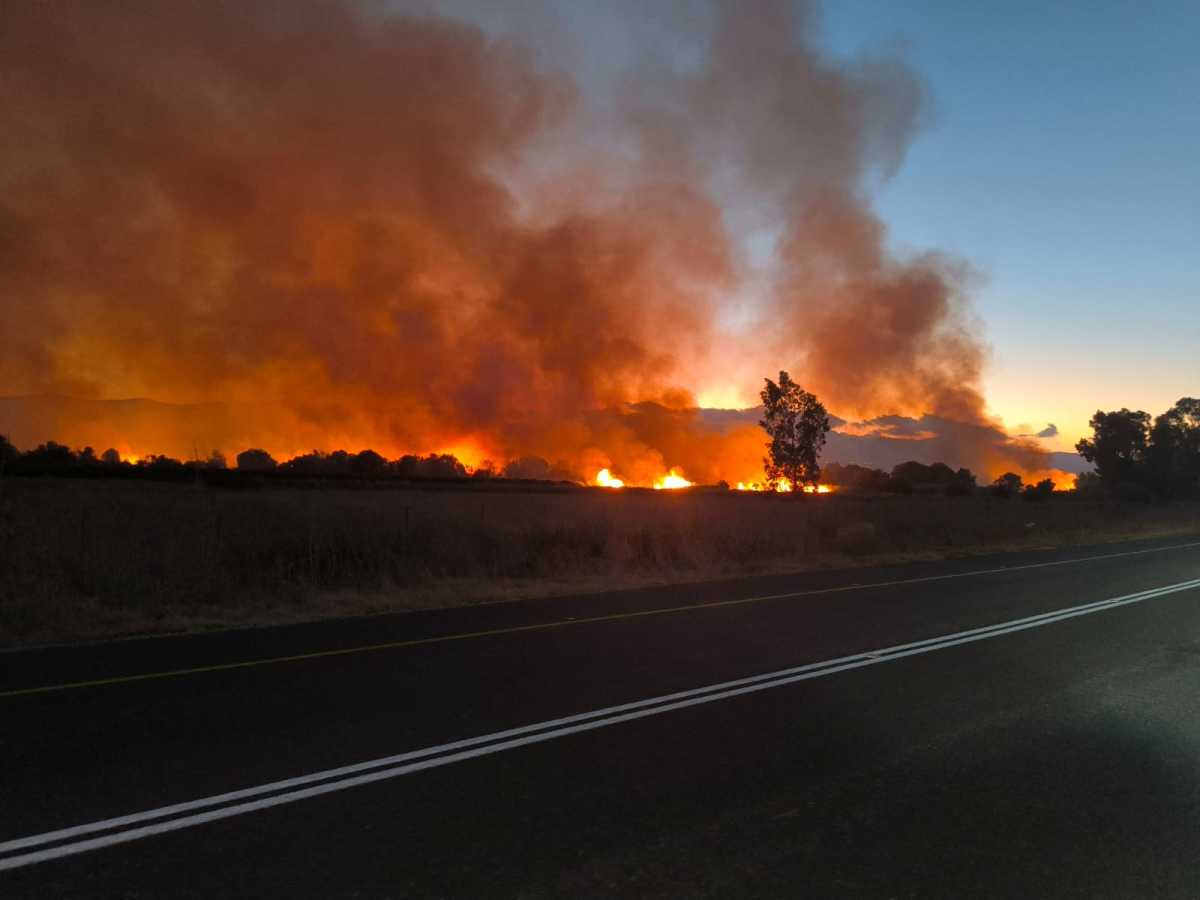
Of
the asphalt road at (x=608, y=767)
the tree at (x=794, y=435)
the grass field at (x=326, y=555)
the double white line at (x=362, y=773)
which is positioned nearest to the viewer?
the asphalt road at (x=608, y=767)

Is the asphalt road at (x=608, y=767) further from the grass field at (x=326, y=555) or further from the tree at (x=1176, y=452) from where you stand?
the tree at (x=1176, y=452)

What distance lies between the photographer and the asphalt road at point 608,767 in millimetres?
3529

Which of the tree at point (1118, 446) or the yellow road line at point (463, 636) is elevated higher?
the tree at point (1118, 446)

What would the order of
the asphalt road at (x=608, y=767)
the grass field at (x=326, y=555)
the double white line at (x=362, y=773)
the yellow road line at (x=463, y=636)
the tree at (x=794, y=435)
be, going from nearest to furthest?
1. the asphalt road at (x=608, y=767)
2. the double white line at (x=362, y=773)
3. the yellow road line at (x=463, y=636)
4. the grass field at (x=326, y=555)
5. the tree at (x=794, y=435)

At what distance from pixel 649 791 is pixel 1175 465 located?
82.9 meters

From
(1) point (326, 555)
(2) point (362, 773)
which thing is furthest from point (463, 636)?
(1) point (326, 555)

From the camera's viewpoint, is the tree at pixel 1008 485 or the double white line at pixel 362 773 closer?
the double white line at pixel 362 773

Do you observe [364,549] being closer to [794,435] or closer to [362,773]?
[362,773]

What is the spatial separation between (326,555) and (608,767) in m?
12.0

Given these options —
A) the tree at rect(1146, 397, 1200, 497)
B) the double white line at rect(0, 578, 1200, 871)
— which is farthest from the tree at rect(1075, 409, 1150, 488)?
the double white line at rect(0, 578, 1200, 871)

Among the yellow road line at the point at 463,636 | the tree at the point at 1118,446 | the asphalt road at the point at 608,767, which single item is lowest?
the asphalt road at the point at 608,767

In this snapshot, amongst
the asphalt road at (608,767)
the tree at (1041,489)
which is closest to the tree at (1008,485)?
the tree at (1041,489)

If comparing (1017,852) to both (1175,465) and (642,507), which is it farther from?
(1175,465)

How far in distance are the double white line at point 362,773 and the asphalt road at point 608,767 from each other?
22mm
